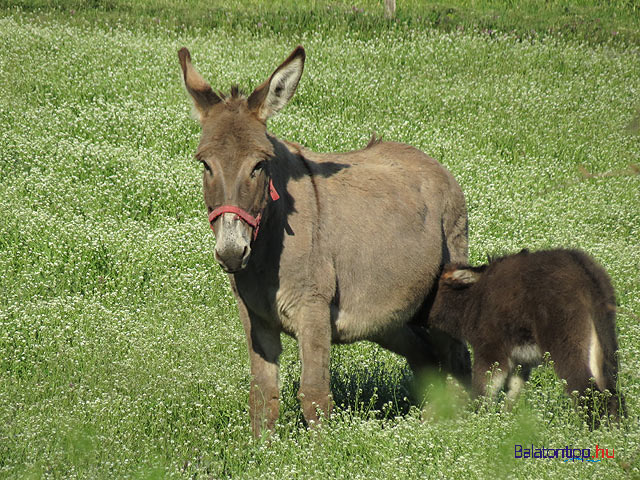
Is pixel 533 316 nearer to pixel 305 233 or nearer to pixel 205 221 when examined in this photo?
pixel 305 233

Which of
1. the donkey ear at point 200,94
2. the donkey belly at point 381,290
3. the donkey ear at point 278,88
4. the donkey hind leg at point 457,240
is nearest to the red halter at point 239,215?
the donkey ear at point 278,88

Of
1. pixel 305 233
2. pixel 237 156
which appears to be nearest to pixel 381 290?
pixel 305 233

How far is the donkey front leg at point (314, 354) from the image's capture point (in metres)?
6.00

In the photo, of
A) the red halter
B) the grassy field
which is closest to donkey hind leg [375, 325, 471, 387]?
the grassy field

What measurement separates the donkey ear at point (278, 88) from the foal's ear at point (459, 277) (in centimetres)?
275

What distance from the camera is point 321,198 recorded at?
646 cm

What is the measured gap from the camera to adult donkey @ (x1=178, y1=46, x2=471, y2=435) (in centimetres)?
552

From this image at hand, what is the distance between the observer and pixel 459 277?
25.1 ft

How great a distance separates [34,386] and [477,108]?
43.9ft

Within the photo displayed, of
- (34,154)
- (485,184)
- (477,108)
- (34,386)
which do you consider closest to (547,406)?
(34,386)

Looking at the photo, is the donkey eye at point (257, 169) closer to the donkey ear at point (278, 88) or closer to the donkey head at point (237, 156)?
the donkey head at point (237, 156)

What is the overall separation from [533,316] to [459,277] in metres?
0.98

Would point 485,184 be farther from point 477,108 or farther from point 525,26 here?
point 525,26

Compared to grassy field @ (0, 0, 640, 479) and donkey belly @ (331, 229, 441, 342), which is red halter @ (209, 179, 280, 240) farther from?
grassy field @ (0, 0, 640, 479)
